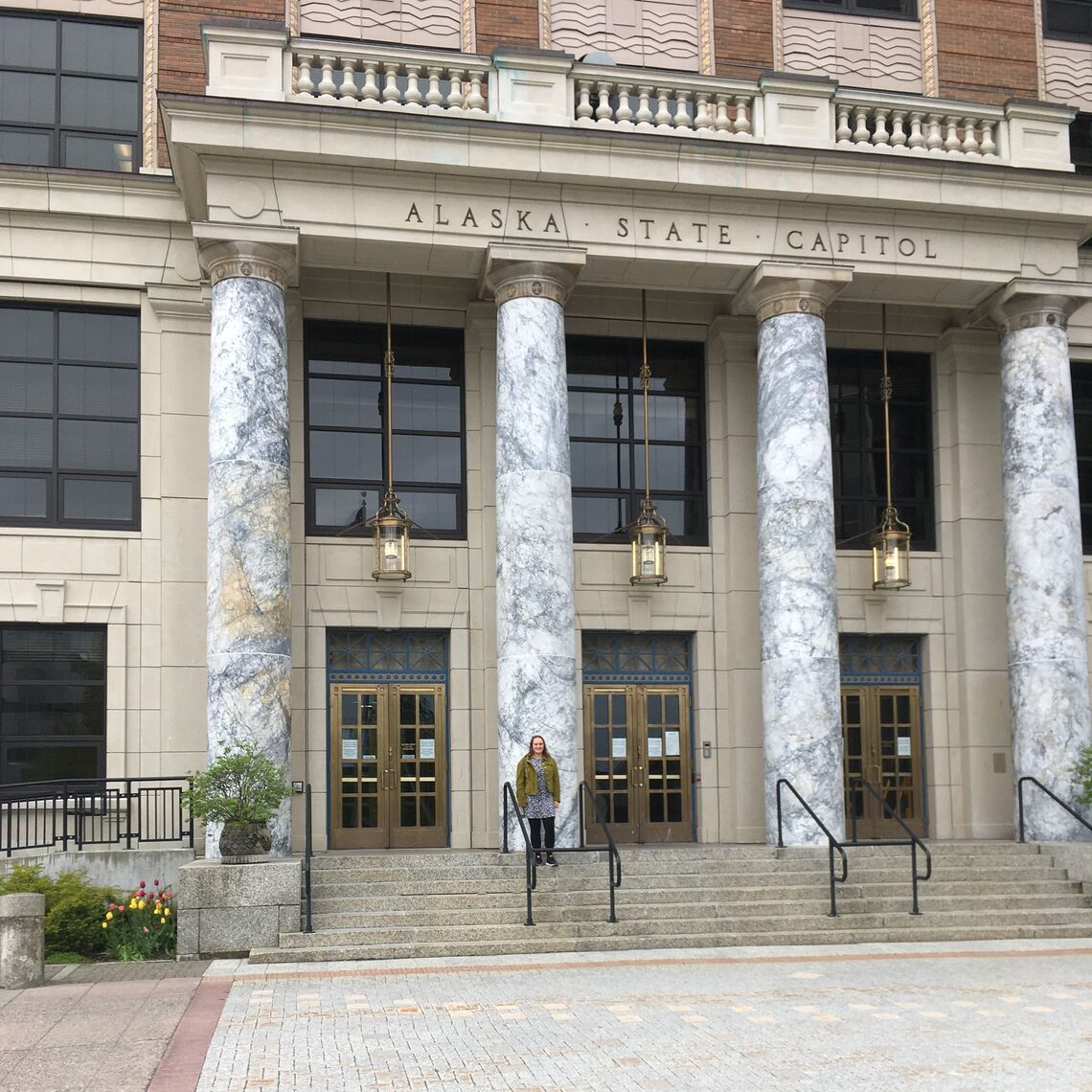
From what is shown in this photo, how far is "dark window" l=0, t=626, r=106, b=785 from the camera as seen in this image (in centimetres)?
1941

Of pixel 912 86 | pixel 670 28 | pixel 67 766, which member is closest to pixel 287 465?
pixel 67 766

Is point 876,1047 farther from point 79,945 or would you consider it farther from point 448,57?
point 448,57

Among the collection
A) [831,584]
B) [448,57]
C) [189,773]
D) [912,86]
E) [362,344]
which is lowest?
[189,773]

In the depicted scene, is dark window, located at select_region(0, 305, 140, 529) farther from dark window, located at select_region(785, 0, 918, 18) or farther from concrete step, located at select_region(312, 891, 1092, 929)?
dark window, located at select_region(785, 0, 918, 18)

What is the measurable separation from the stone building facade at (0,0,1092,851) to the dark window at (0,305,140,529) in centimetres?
5

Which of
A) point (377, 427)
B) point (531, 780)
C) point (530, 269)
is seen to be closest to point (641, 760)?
point (531, 780)

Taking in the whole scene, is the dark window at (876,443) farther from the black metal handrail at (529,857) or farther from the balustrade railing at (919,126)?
the black metal handrail at (529,857)

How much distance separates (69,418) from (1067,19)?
59.4 feet

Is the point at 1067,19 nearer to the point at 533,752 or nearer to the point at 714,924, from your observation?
the point at 533,752

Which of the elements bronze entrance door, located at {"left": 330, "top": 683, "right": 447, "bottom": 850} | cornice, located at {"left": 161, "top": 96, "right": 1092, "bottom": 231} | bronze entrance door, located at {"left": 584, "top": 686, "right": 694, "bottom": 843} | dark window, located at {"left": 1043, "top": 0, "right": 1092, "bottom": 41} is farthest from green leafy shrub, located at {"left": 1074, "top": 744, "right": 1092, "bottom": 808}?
dark window, located at {"left": 1043, "top": 0, "right": 1092, "bottom": 41}

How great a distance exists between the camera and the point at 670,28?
22.9m

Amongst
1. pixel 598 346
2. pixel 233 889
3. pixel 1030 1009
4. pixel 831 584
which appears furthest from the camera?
pixel 598 346

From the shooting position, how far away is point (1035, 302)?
69.4 ft

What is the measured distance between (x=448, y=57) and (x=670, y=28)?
5240 mm
